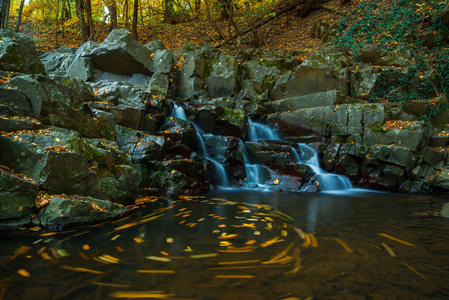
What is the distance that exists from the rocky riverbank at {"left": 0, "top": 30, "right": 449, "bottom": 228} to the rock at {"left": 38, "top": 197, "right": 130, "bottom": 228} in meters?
0.02

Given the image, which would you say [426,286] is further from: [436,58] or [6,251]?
[436,58]

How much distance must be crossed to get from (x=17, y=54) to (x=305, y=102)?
12026 mm

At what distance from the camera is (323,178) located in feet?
32.8

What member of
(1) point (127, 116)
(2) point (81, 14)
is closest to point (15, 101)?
(1) point (127, 116)

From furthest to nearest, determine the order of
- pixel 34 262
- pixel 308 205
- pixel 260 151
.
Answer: pixel 260 151
pixel 308 205
pixel 34 262

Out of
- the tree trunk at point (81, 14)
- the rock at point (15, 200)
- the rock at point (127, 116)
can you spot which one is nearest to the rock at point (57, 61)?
the tree trunk at point (81, 14)

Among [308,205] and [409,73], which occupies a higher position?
[409,73]

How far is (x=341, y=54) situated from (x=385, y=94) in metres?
3.35

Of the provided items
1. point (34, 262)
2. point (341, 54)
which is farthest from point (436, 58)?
point (34, 262)

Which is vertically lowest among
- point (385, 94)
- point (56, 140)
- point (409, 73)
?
point (56, 140)

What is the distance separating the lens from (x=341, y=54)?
15008mm

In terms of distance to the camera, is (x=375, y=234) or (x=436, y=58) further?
(x=436, y=58)

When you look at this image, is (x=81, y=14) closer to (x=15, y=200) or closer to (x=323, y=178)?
(x=15, y=200)

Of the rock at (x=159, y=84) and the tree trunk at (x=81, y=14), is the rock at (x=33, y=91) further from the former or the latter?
the tree trunk at (x=81, y=14)
